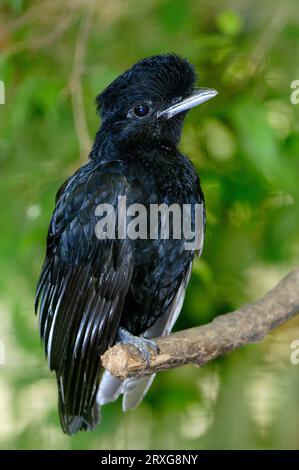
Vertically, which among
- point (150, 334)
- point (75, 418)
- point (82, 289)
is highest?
point (82, 289)

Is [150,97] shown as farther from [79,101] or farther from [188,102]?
[79,101]

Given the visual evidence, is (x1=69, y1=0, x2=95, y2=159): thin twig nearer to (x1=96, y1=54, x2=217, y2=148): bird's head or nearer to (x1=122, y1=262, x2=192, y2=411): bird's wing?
(x1=96, y1=54, x2=217, y2=148): bird's head

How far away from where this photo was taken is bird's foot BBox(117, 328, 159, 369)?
5.88 ft

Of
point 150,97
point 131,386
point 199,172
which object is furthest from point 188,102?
point 131,386

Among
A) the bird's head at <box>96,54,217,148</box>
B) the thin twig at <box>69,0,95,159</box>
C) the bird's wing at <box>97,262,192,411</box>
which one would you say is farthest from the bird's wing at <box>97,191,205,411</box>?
the thin twig at <box>69,0,95,159</box>

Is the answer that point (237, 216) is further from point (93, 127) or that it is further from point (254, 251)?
point (93, 127)

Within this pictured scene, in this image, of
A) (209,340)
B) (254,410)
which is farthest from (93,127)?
(254,410)

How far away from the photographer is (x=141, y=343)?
184 cm

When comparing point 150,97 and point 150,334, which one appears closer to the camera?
point 150,97

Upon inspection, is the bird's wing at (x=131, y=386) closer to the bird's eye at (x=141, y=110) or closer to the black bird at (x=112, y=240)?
the black bird at (x=112, y=240)

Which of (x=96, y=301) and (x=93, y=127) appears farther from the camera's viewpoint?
(x=93, y=127)

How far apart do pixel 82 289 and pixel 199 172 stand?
790 millimetres

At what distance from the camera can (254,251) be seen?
2844mm

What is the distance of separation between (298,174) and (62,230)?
34.6 inches
